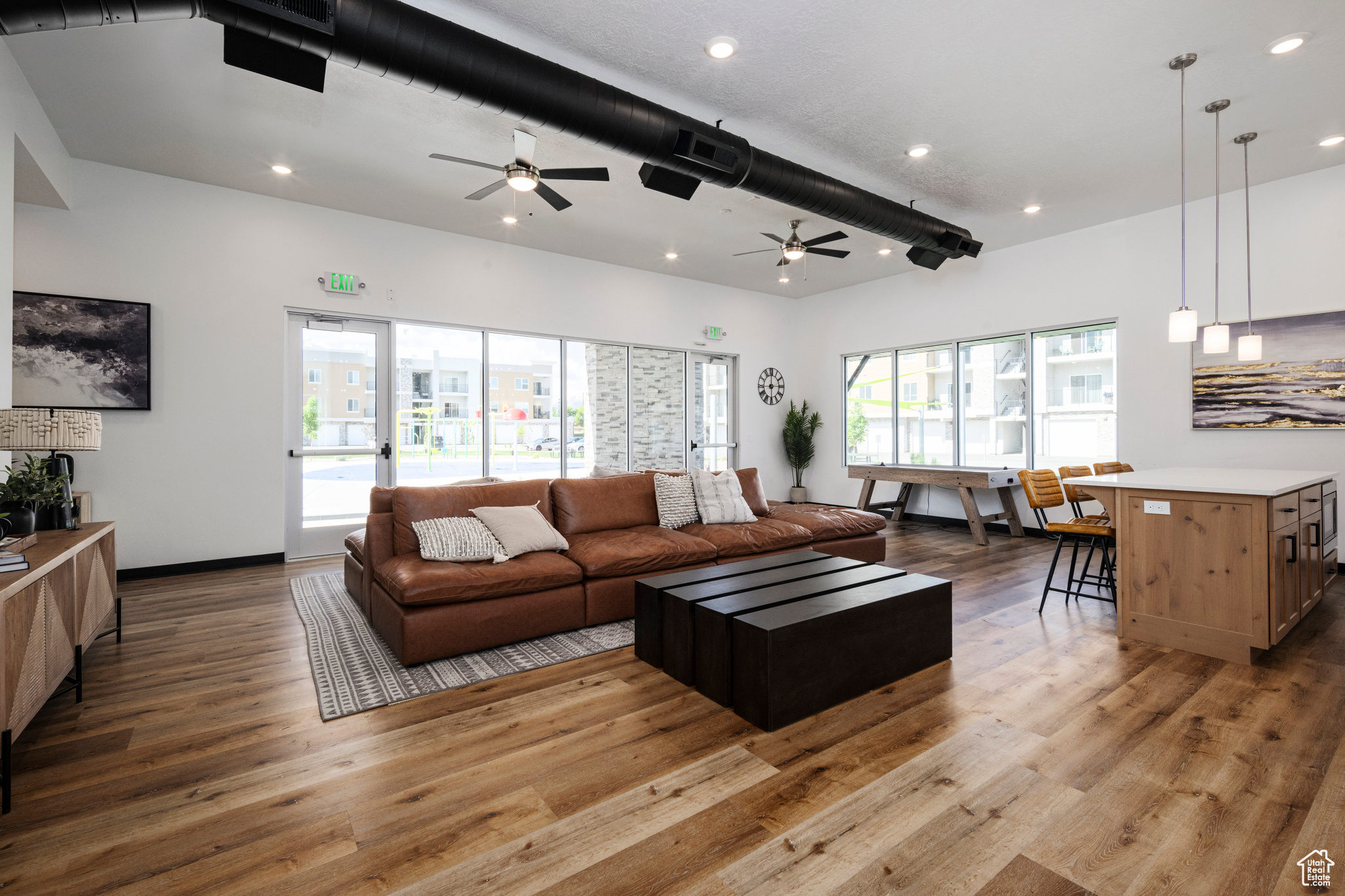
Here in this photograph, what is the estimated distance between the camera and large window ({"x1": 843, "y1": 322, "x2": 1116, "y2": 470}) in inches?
246

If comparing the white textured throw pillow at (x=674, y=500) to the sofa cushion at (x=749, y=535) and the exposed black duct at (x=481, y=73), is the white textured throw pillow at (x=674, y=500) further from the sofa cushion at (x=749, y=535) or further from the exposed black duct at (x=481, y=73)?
the exposed black duct at (x=481, y=73)

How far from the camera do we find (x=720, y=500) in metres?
4.64

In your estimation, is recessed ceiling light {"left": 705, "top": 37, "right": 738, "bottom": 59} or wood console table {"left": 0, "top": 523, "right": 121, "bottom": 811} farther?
recessed ceiling light {"left": 705, "top": 37, "right": 738, "bottom": 59}

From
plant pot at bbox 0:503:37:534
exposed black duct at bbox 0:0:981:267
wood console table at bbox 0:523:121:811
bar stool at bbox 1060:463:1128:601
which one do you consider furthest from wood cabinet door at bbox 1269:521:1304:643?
plant pot at bbox 0:503:37:534

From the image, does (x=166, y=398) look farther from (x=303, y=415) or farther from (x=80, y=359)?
(x=303, y=415)

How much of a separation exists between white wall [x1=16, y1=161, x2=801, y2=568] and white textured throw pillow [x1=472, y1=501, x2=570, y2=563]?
290cm

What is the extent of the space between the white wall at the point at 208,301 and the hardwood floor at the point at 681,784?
7.31 ft

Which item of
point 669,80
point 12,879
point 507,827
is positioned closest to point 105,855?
point 12,879

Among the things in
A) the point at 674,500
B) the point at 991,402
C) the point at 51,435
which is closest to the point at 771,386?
the point at 991,402

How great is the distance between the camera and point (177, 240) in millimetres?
4859

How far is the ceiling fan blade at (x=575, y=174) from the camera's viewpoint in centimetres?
A: 394

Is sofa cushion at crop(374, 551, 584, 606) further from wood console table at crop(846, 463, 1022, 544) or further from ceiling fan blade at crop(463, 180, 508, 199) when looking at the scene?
wood console table at crop(846, 463, 1022, 544)

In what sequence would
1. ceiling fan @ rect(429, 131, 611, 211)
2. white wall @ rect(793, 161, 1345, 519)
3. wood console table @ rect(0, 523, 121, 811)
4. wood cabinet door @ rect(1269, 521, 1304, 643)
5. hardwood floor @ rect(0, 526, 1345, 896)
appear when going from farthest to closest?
white wall @ rect(793, 161, 1345, 519) < ceiling fan @ rect(429, 131, 611, 211) < wood cabinet door @ rect(1269, 521, 1304, 643) < wood console table @ rect(0, 523, 121, 811) < hardwood floor @ rect(0, 526, 1345, 896)

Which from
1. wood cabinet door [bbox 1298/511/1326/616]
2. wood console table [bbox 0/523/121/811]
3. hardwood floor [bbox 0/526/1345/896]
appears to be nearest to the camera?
hardwood floor [bbox 0/526/1345/896]
